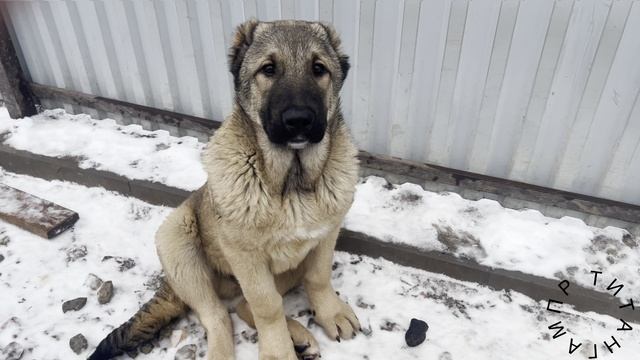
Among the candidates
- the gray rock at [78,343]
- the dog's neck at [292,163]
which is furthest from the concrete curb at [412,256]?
the gray rock at [78,343]

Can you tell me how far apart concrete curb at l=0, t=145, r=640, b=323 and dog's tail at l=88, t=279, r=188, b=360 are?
4.35ft

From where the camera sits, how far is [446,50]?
357 cm

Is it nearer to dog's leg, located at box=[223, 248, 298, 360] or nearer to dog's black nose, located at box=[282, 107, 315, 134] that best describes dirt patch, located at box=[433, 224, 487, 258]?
dog's leg, located at box=[223, 248, 298, 360]

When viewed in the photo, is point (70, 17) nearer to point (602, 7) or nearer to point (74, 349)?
point (74, 349)

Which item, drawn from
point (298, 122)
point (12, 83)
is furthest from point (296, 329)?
point (12, 83)

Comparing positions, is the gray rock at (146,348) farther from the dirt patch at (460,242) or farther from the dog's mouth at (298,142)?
the dirt patch at (460,242)

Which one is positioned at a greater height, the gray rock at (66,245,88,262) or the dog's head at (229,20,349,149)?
the dog's head at (229,20,349,149)

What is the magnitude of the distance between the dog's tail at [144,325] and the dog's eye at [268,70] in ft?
5.05

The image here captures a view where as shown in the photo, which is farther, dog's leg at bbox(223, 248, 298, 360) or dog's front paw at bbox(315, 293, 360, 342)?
dog's front paw at bbox(315, 293, 360, 342)

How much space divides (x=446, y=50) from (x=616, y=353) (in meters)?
2.40

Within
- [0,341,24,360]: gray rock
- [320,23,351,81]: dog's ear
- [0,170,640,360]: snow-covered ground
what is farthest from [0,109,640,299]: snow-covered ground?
[0,341,24,360]: gray rock

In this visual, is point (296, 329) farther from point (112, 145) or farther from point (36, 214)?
point (112, 145)

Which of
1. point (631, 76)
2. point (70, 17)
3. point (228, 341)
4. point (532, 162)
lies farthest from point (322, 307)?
point (70, 17)

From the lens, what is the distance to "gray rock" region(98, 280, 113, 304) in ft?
10.5
